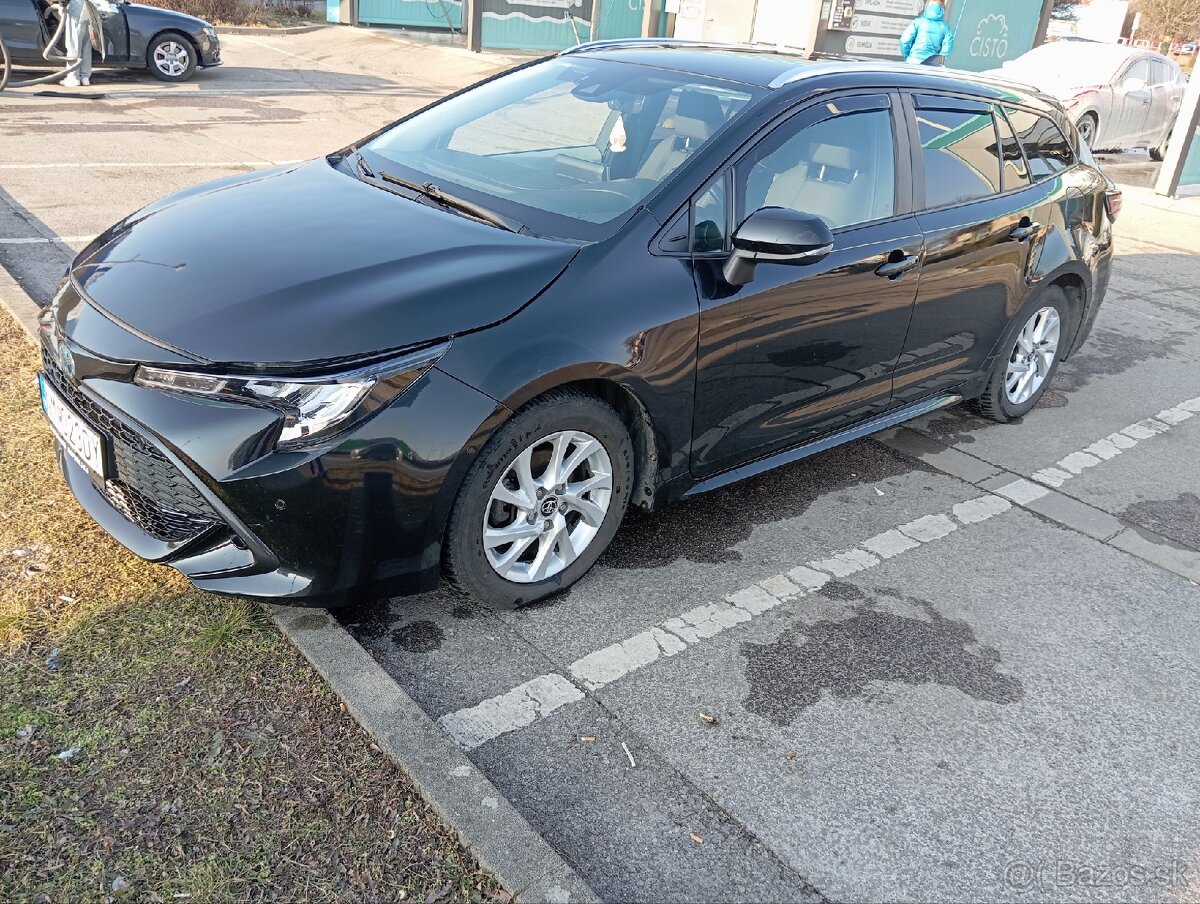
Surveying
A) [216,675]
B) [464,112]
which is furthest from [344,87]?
[216,675]

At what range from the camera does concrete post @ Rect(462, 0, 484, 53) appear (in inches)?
744

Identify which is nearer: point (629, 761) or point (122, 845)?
point (122, 845)

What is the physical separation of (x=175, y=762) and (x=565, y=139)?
2629mm

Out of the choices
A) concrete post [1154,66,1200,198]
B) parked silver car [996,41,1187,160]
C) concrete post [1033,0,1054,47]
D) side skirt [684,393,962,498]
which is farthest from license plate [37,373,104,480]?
concrete post [1033,0,1054,47]

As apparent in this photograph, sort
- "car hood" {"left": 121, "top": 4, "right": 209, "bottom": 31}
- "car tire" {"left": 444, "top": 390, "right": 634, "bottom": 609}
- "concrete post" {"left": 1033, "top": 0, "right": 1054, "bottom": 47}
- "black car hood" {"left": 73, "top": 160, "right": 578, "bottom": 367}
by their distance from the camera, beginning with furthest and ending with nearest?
"concrete post" {"left": 1033, "top": 0, "right": 1054, "bottom": 47} < "car hood" {"left": 121, "top": 4, "right": 209, "bottom": 31} < "car tire" {"left": 444, "top": 390, "right": 634, "bottom": 609} < "black car hood" {"left": 73, "top": 160, "right": 578, "bottom": 367}

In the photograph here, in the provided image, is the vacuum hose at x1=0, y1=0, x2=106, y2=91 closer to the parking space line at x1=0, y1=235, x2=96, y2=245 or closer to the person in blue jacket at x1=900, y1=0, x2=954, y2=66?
the parking space line at x1=0, y1=235, x2=96, y2=245

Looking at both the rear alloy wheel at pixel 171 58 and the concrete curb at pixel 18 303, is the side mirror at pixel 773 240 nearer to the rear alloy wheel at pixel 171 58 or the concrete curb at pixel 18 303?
the concrete curb at pixel 18 303

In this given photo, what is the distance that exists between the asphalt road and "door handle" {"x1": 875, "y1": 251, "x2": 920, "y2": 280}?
40.0 inches

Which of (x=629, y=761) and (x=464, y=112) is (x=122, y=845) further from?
(x=464, y=112)

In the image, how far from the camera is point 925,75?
4.40 m

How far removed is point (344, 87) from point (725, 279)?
43.7ft

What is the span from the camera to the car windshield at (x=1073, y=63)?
1430 centimetres

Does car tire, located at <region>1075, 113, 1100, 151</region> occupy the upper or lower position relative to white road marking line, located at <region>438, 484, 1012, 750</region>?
upper

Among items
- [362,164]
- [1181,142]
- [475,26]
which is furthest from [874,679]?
[475,26]
